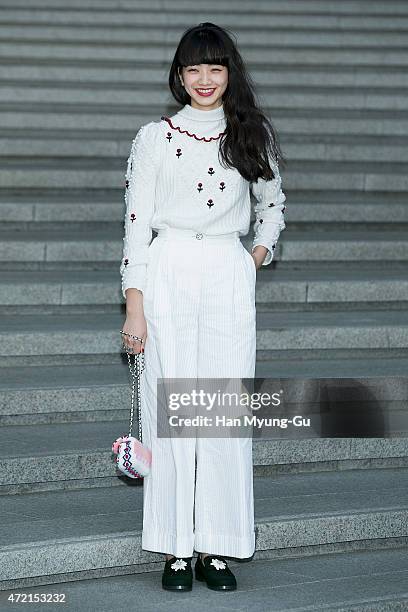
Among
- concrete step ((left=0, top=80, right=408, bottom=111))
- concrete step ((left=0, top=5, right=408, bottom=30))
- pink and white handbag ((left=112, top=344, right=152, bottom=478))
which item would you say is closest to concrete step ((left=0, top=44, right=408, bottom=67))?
concrete step ((left=0, top=5, right=408, bottom=30))

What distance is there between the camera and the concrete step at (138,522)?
13.4 ft

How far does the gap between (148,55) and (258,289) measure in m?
3.68

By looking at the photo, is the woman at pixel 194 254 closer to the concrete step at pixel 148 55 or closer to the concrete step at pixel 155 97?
the concrete step at pixel 155 97

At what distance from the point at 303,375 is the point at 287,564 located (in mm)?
1329

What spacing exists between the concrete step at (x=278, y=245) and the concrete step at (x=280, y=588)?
8.89 feet

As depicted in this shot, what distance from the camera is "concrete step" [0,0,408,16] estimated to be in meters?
10.0

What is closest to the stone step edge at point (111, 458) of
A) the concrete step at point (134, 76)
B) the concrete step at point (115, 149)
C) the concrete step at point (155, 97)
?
the concrete step at point (115, 149)

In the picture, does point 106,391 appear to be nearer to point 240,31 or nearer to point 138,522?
point 138,522

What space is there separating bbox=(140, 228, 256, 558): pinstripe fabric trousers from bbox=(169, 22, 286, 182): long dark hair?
0.25 metres

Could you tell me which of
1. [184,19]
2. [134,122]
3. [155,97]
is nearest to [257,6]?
[184,19]

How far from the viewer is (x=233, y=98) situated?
3.83 m

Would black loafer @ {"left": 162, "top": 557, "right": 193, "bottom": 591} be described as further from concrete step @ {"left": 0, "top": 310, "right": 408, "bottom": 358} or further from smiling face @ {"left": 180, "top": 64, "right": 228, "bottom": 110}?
concrete step @ {"left": 0, "top": 310, "right": 408, "bottom": 358}

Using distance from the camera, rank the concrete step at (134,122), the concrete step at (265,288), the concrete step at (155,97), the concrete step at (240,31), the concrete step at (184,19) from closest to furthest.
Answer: the concrete step at (265,288) < the concrete step at (134,122) < the concrete step at (155,97) < the concrete step at (240,31) < the concrete step at (184,19)

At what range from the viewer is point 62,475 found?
4664 mm
